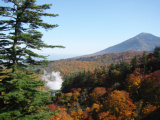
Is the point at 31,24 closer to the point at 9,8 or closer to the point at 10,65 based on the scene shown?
the point at 9,8

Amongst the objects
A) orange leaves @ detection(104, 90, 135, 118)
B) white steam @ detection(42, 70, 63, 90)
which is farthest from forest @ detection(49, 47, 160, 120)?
white steam @ detection(42, 70, 63, 90)

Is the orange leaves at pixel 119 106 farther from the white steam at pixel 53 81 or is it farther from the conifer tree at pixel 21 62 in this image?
the white steam at pixel 53 81

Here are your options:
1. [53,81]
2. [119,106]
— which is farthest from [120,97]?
[53,81]

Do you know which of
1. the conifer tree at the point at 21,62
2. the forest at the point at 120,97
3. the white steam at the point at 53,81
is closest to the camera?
the conifer tree at the point at 21,62

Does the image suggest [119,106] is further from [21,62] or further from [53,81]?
[53,81]

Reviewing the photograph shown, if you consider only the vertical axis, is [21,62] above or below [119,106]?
above

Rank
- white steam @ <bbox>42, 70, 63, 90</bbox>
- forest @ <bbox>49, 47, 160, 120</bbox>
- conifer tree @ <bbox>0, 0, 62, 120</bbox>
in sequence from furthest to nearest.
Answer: white steam @ <bbox>42, 70, 63, 90</bbox>, forest @ <bbox>49, 47, 160, 120</bbox>, conifer tree @ <bbox>0, 0, 62, 120</bbox>

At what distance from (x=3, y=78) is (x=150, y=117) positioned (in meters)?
21.4

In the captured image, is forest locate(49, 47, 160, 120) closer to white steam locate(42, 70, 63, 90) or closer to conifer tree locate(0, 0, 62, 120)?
conifer tree locate(0, 0, 62, 120)

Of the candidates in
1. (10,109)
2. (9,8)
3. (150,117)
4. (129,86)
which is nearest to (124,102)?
(150,117)

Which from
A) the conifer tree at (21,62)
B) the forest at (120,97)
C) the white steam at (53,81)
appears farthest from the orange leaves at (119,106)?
the white steam at (53,81)

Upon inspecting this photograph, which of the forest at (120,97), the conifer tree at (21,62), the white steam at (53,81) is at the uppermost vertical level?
the conifer tree at (21,62)

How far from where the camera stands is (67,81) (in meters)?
72.9

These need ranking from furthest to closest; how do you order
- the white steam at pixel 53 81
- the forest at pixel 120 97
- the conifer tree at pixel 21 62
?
1. the white steam at pixel 53 81
2. the forest at pixel 120 97
3. the conifer tree at pixel 21 62
